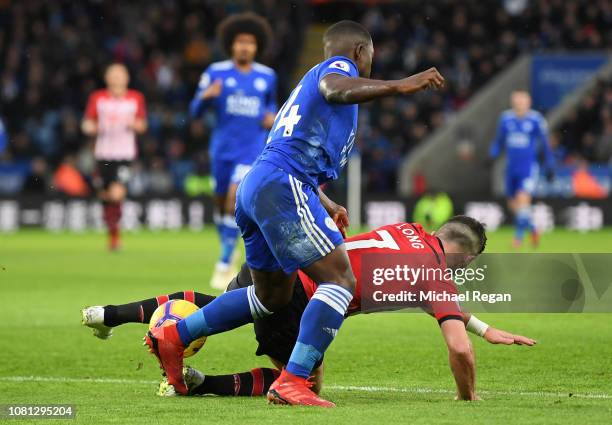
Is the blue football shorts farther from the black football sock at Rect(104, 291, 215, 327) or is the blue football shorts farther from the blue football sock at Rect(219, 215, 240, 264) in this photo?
the blue football sock at Rect(219, 215, 240, 264)

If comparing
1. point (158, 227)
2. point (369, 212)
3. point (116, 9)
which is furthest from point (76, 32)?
point (369, 212)

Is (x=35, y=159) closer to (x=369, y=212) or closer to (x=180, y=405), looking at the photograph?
(x=369, y=212)

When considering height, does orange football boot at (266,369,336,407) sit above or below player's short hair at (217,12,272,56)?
below

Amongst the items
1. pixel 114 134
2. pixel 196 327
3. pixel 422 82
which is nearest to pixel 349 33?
pixel 422 82

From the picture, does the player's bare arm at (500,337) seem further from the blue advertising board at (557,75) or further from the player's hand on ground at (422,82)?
the blue advertising board at (557,75)

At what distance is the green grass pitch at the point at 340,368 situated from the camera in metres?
5.44

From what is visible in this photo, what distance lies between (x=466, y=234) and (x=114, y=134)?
1199 centimetres

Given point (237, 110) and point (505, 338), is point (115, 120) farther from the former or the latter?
point (505, 338)

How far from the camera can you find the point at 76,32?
29.4 m

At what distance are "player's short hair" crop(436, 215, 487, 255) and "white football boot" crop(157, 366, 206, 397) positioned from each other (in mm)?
1336

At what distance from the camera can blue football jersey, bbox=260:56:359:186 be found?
18.9 ft

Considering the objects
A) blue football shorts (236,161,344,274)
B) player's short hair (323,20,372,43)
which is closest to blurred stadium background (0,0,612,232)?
player's short hair (323,20,372,43)

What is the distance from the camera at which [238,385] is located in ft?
20.3

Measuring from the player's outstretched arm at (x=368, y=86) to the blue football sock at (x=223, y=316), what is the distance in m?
1.08
